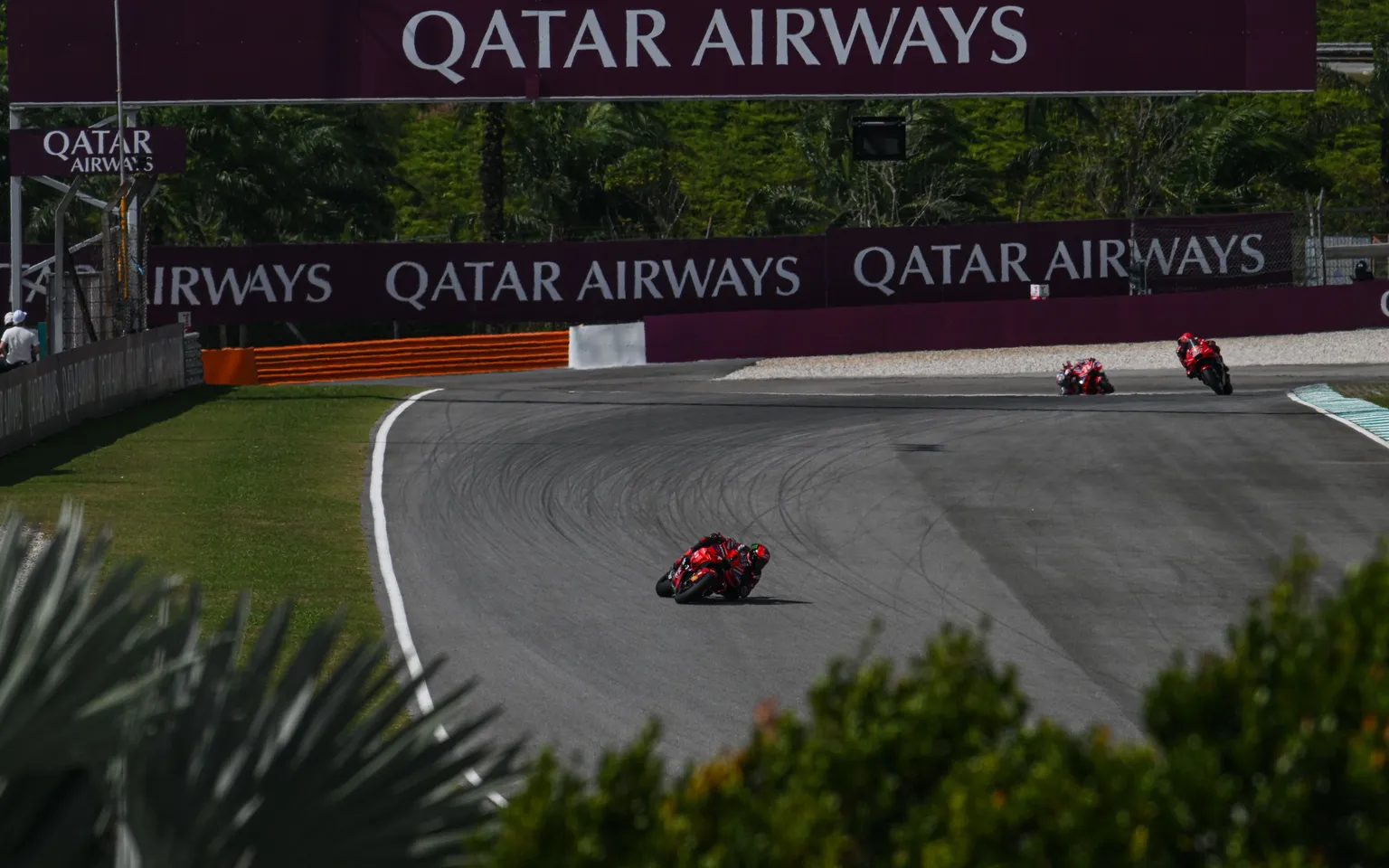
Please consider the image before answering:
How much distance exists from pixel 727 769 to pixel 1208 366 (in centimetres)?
2522

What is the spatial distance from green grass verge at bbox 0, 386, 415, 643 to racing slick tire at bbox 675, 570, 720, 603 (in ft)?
8.34

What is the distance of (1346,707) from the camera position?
3.95 meters

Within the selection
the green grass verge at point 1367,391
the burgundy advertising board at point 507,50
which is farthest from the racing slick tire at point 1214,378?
the burgundy advertising board at point 507,50

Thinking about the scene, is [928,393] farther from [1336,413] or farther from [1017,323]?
[1017,323]

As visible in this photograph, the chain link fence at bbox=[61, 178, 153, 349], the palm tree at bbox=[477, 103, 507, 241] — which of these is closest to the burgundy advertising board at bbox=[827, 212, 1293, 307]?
the palm tree at bbox=[477, 103, 507, 241]

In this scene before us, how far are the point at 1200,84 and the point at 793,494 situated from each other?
64.1 feet

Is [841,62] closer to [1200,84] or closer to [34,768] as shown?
[1200,84]

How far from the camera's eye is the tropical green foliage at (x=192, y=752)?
457 cm

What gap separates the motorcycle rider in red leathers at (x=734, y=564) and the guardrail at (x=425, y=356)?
23204 millimetres

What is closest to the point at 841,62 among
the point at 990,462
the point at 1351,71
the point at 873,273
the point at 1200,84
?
the point at 873,273

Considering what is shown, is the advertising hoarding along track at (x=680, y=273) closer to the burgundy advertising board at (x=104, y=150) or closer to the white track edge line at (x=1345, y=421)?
the burgundy advertising board at (x=104, y=150)

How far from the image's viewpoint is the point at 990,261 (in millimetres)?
38719

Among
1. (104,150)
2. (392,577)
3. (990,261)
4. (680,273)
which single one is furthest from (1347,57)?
(392,577)

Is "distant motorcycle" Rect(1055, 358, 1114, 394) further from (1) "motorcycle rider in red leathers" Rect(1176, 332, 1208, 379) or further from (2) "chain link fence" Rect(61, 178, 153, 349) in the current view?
(2) "chain link fence" Rect(61, 178, 153, 349)
